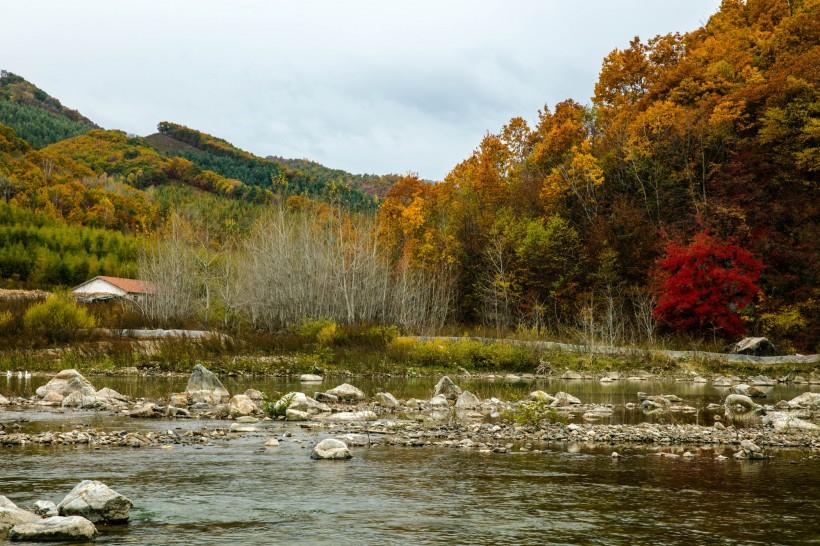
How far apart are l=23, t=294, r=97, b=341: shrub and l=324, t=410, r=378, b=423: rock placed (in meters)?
19.3

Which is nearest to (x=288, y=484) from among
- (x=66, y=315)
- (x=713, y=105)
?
(x=66, y=315)

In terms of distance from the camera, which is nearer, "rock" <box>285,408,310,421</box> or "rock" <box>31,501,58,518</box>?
"rock" <box>31,501,58,518</box>

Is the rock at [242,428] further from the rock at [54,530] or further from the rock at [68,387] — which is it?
the rock at [54,530]

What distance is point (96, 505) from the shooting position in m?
6.67

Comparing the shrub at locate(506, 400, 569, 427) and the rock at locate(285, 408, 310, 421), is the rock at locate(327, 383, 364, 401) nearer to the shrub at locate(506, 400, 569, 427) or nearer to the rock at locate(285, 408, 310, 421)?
the rock at locate(285, 408, 310, 421)

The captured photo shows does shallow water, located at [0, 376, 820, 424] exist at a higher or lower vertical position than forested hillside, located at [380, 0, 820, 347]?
lower

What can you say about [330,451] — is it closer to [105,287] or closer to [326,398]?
[326,398]

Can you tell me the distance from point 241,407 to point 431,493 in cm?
792

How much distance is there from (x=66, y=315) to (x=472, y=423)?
23.3 m

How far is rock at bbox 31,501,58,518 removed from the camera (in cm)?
662

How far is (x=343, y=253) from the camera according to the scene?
36812mm

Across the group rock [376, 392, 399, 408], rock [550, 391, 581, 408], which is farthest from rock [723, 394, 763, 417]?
rock [376, 392, 399, 408]

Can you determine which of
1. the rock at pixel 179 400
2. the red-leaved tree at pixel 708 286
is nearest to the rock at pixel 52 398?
the rock at pixel 179 400

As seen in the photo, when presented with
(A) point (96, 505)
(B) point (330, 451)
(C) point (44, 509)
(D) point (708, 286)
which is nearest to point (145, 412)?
(B) point (330, 451)
